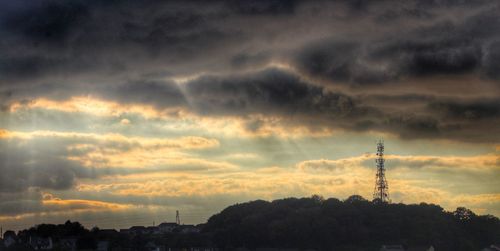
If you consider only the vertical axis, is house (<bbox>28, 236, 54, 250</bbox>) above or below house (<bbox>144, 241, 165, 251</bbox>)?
above

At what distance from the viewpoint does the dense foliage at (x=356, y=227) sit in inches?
5945

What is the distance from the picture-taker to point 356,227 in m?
152

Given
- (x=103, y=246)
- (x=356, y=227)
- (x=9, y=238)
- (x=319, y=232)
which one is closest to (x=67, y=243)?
(x=103, y=246)

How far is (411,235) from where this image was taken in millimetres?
152750

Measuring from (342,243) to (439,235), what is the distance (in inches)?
769

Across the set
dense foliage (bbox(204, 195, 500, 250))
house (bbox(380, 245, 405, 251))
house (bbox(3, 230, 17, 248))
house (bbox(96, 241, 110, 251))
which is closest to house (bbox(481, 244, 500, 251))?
dense foliage (bbox(204, 195, 500, 250))

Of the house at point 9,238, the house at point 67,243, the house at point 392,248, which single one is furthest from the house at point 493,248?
the house at point 9,238

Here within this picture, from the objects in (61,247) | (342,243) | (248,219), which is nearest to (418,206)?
(342,243)

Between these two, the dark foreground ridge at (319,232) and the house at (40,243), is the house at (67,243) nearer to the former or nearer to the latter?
the dark foreground ridge at (319,232)

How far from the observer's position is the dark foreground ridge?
5950 inches

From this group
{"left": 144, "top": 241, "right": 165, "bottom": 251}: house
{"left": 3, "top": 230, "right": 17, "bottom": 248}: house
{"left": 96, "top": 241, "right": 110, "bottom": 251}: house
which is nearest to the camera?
{"left": 96, "top": 241, "right": 110, "bottom": 251}: house

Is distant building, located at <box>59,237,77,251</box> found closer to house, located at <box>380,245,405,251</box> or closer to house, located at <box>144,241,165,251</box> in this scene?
house, located at <box>144,241,165,251</box>

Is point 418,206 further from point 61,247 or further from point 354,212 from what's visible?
point 61,247

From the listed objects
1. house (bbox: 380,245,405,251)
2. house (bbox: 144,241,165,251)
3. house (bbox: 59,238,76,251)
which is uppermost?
house (bbox: 59,238,76,251)
